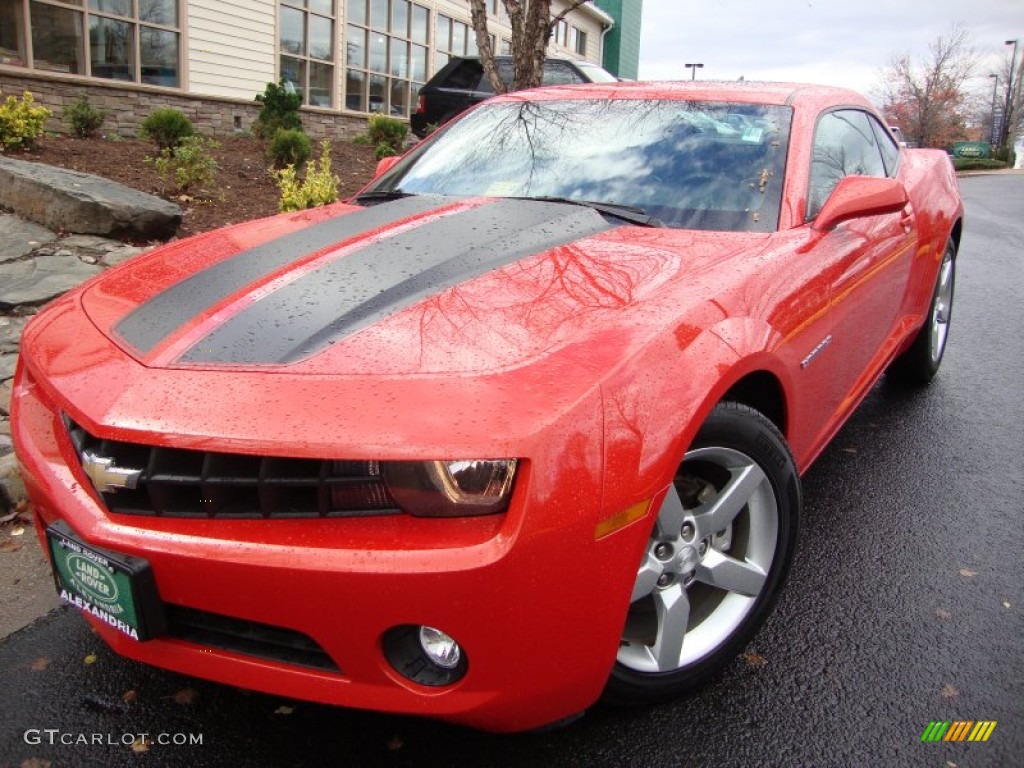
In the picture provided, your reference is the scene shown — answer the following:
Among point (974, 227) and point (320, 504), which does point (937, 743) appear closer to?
point (320, 504)

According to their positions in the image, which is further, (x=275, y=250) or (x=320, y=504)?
(x=275, y=250)

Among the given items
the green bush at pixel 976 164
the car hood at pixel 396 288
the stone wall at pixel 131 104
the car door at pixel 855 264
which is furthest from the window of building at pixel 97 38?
the green bush at pixel 976 164

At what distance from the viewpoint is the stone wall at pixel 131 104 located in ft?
31.5

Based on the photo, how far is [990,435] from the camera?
3930 mm

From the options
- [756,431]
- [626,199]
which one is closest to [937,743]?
[756,431]

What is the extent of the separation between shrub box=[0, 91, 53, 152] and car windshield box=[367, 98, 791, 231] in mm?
5001

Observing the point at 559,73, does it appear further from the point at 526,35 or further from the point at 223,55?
the point at 223,55

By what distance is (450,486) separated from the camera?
1.55 m

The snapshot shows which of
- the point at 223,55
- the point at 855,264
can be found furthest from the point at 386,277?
the point at 223,55

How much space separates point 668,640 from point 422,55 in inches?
700

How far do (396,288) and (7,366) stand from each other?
2764mm

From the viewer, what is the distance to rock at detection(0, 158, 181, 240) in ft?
18.0

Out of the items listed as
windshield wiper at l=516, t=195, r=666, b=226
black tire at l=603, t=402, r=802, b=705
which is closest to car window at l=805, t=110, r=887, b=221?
windshield wiper at l=516, t=195, r=666, b=226

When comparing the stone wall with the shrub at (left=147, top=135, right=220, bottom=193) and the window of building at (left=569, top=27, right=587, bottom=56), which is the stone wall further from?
the window of building at (left=569, top=27, right=587, bottom=56)
